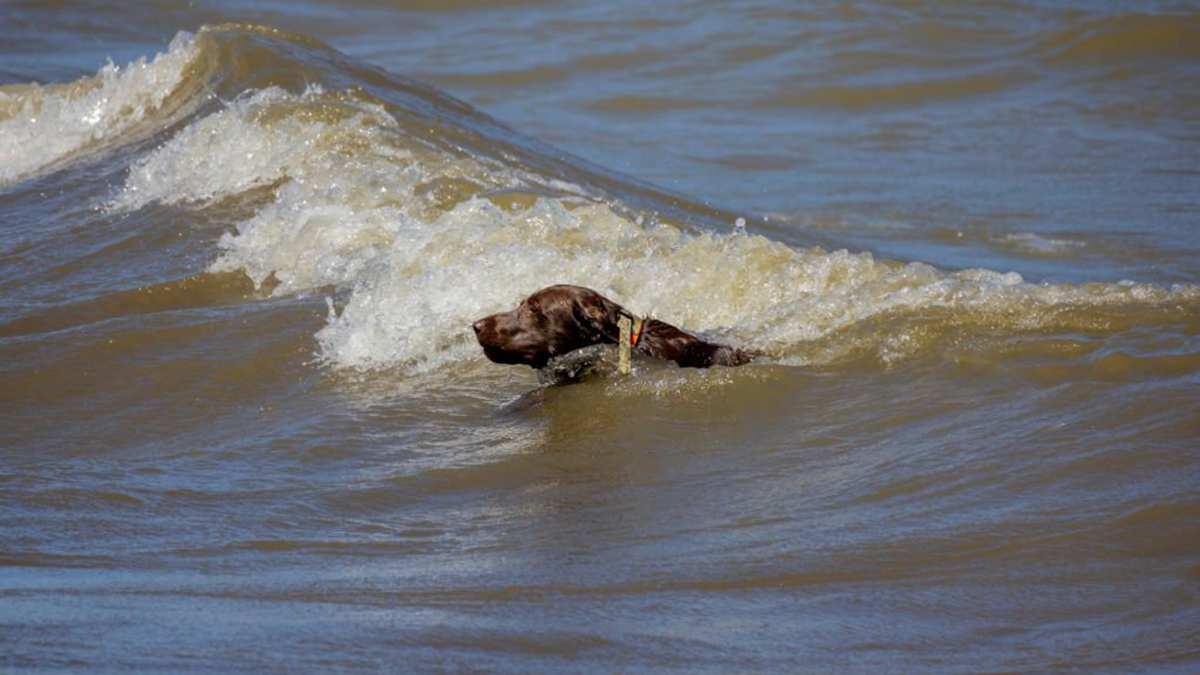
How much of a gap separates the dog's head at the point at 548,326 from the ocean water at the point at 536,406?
0.36 metres

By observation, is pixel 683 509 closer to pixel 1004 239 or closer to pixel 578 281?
pixel 578 281

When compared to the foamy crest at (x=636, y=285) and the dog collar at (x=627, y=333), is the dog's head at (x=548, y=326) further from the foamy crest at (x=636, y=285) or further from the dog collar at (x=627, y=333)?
the foamy crest at (x=636, y=285)

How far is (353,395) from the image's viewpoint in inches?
294

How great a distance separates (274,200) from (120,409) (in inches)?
142

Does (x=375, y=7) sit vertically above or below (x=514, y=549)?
above

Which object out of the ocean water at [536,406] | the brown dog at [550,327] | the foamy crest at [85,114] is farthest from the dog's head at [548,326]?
the foamy crest at [85,114]

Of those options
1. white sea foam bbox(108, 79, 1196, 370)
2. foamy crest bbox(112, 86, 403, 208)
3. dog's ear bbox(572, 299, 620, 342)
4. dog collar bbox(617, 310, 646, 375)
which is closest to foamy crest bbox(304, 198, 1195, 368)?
white sea foam bbox(108, 79, 1196, 370)

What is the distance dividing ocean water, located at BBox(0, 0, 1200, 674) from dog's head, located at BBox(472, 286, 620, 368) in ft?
1.17

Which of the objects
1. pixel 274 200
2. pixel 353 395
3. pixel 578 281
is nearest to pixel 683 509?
pixel 353 395

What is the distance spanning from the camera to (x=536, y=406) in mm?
6992

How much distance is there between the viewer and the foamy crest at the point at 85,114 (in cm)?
1322

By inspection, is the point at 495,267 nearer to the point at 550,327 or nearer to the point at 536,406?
the point at 536,406

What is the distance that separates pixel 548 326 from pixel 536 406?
21.1 inches

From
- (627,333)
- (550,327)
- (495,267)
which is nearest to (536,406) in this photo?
(550,327)
